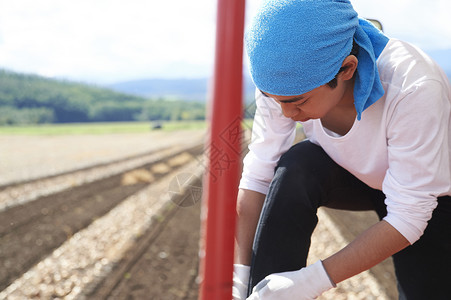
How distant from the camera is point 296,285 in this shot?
46.3 inches

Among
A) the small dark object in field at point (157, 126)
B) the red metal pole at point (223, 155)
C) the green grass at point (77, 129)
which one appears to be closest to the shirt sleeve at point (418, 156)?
the red metal pole at point (223, 155)

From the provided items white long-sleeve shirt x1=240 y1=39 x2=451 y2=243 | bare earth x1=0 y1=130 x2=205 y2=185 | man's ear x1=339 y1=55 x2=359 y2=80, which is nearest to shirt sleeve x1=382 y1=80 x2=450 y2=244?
white long-sleeve shirt x1=240 y1=39 x2=451 y2=243

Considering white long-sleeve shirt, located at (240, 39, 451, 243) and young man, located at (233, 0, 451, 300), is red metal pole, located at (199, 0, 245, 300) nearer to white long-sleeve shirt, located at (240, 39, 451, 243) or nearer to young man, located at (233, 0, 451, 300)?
young man, located at (233, 0, 451, 300)

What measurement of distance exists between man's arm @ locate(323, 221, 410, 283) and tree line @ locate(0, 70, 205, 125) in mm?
46110

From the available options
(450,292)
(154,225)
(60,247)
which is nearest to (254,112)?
(450,292)

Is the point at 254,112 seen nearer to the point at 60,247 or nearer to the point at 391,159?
the point at 391,159

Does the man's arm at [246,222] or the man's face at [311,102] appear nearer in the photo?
the man's face at [311,102]

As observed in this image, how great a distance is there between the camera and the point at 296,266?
1.26m

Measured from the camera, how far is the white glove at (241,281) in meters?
1.31

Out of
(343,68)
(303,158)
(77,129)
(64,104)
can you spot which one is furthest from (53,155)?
(64,104)

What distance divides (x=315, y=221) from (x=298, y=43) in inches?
22.1

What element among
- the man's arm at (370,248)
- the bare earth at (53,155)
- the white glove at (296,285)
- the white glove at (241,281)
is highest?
the man's arm at (370,248)

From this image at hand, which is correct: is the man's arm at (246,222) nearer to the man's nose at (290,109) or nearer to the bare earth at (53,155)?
the man's nose at (290,109)

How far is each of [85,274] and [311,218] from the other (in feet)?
8.29
